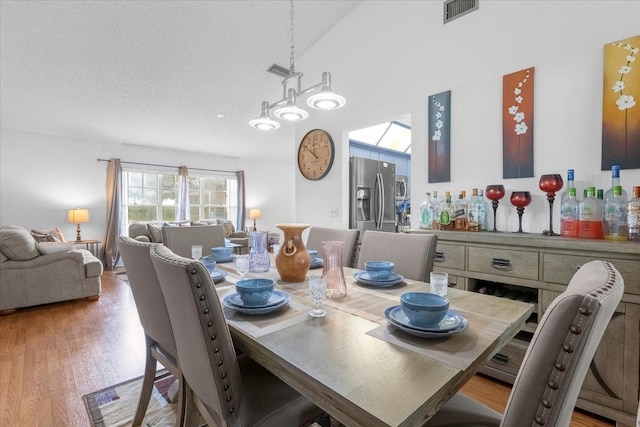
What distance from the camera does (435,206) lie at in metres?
2.47

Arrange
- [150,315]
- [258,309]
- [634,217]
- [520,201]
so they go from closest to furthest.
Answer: [258,309], [150,315], [634,217], [520,201]

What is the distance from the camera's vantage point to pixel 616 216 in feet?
5.42

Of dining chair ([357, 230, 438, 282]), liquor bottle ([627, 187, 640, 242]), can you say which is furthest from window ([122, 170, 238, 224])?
liquor bottle ([627, 187, 640, 242])

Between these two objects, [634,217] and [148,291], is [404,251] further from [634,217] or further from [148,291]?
[148,291]

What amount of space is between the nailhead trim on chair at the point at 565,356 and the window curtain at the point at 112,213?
6401 mm

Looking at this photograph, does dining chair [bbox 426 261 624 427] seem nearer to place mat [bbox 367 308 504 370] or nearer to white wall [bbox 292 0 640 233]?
place mat [bbox 367 308 504 370]

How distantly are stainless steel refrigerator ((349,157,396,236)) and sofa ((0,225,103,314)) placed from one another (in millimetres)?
3125

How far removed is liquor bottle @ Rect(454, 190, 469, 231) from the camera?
2246 mm

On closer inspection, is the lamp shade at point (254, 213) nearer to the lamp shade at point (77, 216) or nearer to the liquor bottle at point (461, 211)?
the lamp shade at point (77, 216)

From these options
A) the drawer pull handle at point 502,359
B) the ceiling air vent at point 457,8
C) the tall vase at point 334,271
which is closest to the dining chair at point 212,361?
the tall vase at point 334,271

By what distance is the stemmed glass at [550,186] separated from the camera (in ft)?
6.12

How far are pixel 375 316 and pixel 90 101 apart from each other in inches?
188

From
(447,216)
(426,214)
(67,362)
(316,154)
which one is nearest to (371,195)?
(316,154)

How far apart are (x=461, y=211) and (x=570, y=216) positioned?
2.13 feet
